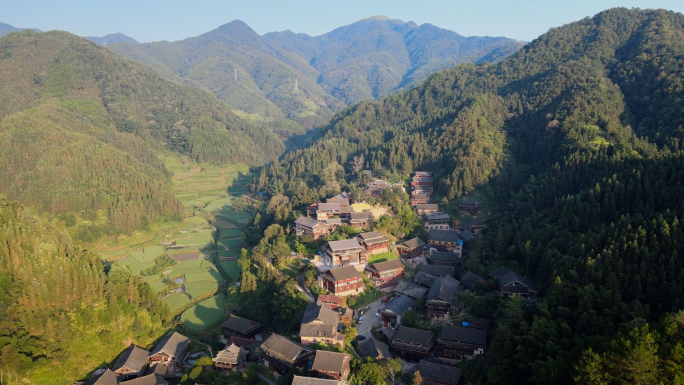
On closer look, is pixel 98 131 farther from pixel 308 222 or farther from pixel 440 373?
pixel 440 373

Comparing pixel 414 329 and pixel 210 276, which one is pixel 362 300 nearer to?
pixel 414 329

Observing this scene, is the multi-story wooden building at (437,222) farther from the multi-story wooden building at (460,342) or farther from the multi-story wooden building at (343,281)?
the multi-story wooden building at (460,342)

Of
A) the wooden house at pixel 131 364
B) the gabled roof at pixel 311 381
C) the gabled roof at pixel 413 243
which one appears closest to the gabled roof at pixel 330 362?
the gabled roof at pixel 311 381

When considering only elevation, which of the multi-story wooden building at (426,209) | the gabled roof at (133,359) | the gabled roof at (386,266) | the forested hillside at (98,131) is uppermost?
the forested hillside at (98,131)

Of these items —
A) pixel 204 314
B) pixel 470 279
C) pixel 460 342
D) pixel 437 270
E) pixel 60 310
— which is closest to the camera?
pixel 460 342

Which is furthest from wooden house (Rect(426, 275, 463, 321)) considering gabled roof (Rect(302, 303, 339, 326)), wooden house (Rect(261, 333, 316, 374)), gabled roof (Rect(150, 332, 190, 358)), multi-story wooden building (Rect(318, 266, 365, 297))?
gabled roof (Rect(150, 332, 190, 358))

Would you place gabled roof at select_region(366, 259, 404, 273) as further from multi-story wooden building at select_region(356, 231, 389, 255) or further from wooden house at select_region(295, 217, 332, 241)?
wooden house at select_region(295, 217, 332, 241)

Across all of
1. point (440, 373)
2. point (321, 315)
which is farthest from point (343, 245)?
point (440, 373)
